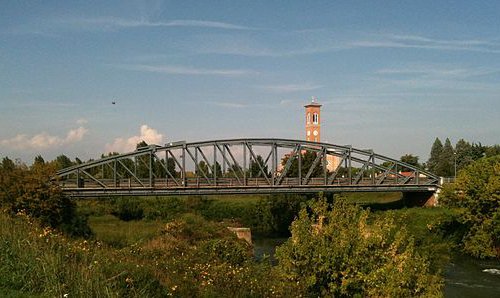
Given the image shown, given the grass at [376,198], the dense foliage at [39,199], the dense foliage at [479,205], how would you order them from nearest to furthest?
the dense foliage at [39,199] → the dense foliage at [479,205] → the grass at [376,198]

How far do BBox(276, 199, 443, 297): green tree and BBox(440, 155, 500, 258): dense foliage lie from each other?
77.6 feet

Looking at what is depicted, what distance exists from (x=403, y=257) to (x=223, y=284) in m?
6.52

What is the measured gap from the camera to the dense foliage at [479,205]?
3897 cm

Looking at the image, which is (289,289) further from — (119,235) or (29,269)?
(119,235)

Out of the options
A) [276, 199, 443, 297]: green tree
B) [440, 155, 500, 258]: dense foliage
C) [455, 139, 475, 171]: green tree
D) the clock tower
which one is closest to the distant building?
the clock tower

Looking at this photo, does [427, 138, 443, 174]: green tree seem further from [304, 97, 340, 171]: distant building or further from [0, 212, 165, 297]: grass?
[0, 212, 165, 297]: grass

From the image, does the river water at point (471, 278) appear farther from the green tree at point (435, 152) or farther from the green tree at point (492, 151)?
the green tree at point (435, 152)

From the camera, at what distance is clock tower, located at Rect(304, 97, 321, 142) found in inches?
4358

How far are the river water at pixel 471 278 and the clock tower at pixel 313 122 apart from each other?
70868 mm

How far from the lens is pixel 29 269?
1037cm

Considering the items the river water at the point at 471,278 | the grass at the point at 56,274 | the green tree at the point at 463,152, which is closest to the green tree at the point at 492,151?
the green tree at the point at 463,152

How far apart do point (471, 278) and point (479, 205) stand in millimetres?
10261

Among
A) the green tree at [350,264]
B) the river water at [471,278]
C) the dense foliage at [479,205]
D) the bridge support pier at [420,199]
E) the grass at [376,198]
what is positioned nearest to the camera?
the green tree at [350,264]

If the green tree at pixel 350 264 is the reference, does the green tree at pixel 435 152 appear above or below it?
above
